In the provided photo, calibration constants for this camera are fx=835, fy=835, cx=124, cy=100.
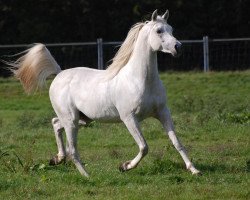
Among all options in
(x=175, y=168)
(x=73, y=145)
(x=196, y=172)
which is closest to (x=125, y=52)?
(x=73, y=145)

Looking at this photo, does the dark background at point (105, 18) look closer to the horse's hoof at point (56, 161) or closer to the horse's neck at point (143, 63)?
the horse's hoof at point (56, 161)

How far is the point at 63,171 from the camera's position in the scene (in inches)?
450

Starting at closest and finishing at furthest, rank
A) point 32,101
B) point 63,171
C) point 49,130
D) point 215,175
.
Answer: point 215,175 < point 63,171 < point 49,130 < point 32,101

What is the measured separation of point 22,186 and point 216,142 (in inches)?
207

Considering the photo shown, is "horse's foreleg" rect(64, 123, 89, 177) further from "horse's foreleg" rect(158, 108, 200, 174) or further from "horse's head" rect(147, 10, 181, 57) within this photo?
Answer: "horse's head" rect(147, 10, 181, 57)

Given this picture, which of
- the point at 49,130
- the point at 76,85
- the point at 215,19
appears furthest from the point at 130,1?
the point at 76,85

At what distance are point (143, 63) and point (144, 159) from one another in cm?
196

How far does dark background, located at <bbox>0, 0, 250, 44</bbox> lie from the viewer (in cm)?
3847

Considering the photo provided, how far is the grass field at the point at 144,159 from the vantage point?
9453mm

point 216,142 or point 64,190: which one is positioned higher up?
point 64,190

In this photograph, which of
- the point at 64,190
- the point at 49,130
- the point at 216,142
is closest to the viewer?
the point at 64,190

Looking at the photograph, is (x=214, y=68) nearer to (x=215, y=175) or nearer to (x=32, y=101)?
(x=32, y=101)

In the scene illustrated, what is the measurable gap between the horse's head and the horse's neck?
0.42ft

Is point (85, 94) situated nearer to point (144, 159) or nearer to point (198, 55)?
point (144, 159)
